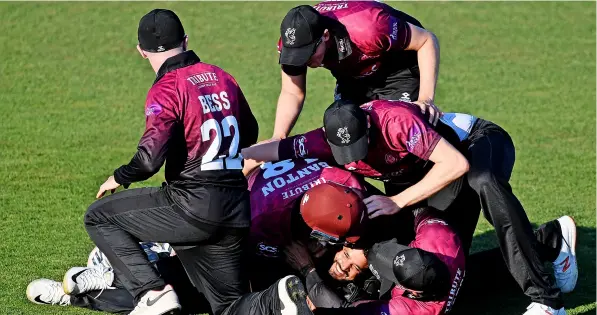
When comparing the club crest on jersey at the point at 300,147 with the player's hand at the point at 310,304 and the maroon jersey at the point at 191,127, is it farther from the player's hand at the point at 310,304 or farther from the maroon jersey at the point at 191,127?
the player's hand at the point at 310,304

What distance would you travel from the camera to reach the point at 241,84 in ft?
46.6

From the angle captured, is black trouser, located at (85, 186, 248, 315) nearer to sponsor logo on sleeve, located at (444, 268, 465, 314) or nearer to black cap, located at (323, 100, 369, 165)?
black cap, located at (323, 100, 369, 165)

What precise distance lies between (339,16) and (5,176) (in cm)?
437

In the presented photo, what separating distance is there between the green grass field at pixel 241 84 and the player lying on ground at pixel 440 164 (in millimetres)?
690

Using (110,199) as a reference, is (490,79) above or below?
below

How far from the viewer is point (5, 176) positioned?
35.3 ft

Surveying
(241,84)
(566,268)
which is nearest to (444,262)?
(566,268)

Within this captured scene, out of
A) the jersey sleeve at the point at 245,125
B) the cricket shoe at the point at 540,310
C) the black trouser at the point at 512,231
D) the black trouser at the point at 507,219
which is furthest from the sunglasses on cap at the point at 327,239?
the cricket shoe at the point at 540,310

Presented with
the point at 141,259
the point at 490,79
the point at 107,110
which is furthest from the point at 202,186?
the point at 490,79

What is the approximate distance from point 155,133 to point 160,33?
75 centimetres

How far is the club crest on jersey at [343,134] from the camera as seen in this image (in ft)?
23.6

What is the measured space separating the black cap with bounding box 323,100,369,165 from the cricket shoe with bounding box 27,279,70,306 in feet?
7.75

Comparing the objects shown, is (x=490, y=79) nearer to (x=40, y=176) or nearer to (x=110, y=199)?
(x=40, y=176)

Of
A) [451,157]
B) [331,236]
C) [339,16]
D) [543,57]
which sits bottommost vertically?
[543,57]
